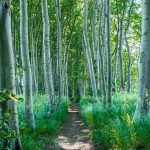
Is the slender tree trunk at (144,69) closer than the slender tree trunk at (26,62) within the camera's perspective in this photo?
Yes

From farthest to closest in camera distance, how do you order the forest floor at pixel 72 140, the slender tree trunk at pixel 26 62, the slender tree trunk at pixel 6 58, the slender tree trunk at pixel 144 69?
the slender tree trunk at pixel 26 62 < the forest floor at pixel 72 140 < the slender tree trunk at pixel 144 69 < the slender tree trunk at pixel 6 58

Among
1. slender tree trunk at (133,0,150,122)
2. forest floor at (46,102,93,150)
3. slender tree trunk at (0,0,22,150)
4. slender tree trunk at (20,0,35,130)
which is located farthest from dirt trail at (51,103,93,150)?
slender tree trunk at (0,0,22,150)

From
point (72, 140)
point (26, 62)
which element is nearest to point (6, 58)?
point (26, 62)

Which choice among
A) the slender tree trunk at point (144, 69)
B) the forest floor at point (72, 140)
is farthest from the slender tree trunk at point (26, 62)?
the slender tree trunk at point (144, 69)

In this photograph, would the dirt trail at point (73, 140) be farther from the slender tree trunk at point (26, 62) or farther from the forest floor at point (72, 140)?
the slender tree trunk at point (26, 62)

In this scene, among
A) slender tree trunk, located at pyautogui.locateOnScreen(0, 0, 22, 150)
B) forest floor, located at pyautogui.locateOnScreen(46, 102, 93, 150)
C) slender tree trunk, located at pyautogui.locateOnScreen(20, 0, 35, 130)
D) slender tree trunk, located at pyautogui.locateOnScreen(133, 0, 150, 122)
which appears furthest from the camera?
slender tree trunk, located at pyautogui.locateOnScreen(20, 0, 35, 130)

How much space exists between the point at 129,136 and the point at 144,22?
3.25m

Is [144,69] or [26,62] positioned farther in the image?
[26,62]

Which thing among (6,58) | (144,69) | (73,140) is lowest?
(73,140)

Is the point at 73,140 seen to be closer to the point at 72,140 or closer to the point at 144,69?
the point at 72,140

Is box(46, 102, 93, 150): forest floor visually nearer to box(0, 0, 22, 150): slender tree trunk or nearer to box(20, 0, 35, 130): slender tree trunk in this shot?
box(20, 0, 35, 130): slender tree trunk

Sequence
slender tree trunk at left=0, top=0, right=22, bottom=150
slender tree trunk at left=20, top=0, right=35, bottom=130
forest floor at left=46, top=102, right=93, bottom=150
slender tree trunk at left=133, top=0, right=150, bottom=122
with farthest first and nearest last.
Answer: slender tree trunk at left=20, top=0, right=35, bottom=130
forest floor at left=46, top=102, right=93, bottom=150
slender tree trunk at left=133, top=0, right=150, bottom=122
slender tree trunk at left=0, top=0, right=22, bottom=150

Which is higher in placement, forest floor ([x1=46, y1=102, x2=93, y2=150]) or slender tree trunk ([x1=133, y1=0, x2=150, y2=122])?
slender tree trunk ([x1=133, y1=0, x2=150, y2=122])

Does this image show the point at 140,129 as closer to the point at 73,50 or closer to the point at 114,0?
the point at 114,0
